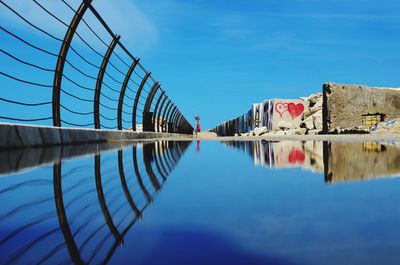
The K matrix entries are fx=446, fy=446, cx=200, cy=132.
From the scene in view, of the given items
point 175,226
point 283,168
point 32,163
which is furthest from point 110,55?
point 175,226

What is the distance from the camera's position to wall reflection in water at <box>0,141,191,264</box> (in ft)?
2.07

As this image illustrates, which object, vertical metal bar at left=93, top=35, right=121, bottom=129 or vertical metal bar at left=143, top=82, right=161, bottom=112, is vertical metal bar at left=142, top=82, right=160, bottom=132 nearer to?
vertical metal bar at left=143, top=82, right=161, bottom=112

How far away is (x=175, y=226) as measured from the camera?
2.54 feet

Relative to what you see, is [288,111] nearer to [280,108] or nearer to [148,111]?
[280,108]

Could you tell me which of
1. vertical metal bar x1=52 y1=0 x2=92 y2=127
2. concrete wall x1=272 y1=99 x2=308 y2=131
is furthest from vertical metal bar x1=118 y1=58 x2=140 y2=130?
concrete wall x1=272 y1=99 x2=308 y2=131

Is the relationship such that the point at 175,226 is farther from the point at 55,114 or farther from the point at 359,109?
the point at 359,109

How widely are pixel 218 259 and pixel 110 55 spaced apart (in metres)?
5.55

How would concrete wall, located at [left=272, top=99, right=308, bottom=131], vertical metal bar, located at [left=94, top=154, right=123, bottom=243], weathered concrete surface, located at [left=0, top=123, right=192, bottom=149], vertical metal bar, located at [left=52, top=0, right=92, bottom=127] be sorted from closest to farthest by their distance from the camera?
vertical metal bar, located at [left=94, top=154, right=123, bottom=243], weathered concrete surface, located at [left=0, top=123, right=192, bottom=149], vertical metal bar, located at [left=52, top=0, right=92, bottom=127], concrete wall, located at [left=272, top=99, right=308, bottom=131]

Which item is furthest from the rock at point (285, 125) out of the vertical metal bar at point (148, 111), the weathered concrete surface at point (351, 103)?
the vertical metal bar at point (148, 111)

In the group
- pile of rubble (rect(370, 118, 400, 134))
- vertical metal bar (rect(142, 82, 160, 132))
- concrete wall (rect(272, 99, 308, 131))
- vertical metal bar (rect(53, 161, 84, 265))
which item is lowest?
vertical metal bar (rect(53, 161, 84, 265))

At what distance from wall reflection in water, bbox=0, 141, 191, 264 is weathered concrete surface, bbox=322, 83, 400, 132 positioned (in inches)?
416

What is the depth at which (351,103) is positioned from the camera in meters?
11.7

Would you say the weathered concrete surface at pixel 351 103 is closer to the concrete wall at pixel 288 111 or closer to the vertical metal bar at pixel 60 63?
the vertical metal bar at pixel 60 63

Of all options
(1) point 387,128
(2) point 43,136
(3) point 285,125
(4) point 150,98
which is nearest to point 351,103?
(1) point 387,128
